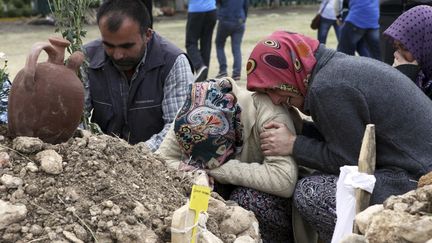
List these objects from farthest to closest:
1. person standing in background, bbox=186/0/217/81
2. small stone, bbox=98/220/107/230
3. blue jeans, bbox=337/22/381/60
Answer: person standing in background, bbox=186/0/217/81 → blue jeans, bbox=337/22/381/60 → small stone, bbox=98/220/107/230

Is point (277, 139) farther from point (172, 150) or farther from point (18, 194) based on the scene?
point (18, 194)

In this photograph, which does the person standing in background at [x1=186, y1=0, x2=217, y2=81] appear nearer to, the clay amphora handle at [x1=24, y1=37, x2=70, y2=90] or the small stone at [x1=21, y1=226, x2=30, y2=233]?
the clay amphora handle at [x1=24, y1=37, x2=70, y2=90]

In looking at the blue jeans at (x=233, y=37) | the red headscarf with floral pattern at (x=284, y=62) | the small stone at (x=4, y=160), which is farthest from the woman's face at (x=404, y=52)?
the blue jeans at (x=233, y=37)

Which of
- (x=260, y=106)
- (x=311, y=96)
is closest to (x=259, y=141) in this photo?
(x=260, y=106)

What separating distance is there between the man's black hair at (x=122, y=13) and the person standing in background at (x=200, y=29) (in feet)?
15.1

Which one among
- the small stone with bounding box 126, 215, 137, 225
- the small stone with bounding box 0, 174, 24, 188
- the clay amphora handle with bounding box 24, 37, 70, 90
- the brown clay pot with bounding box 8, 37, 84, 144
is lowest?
the small stone with bounding box 126, 215, 137, 225

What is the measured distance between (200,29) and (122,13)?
5.16m

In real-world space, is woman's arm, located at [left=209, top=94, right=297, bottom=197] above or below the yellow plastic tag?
below

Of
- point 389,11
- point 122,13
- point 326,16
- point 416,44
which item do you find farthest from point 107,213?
point 326,16

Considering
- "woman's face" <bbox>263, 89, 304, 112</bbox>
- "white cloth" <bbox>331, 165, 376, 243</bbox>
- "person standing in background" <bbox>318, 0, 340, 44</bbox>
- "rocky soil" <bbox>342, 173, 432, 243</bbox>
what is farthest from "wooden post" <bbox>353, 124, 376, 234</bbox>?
"person standing in background" <bbox>318, 0, 340, 44</bbox>

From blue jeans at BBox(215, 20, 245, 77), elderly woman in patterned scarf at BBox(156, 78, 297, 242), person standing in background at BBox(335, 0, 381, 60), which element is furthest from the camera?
blue jeans at BBox(215, 20, 245, 77)

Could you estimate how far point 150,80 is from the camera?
3.68 meters

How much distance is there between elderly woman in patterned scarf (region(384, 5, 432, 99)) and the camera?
3305 mm

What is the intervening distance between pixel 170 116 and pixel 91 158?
4.52 feet
